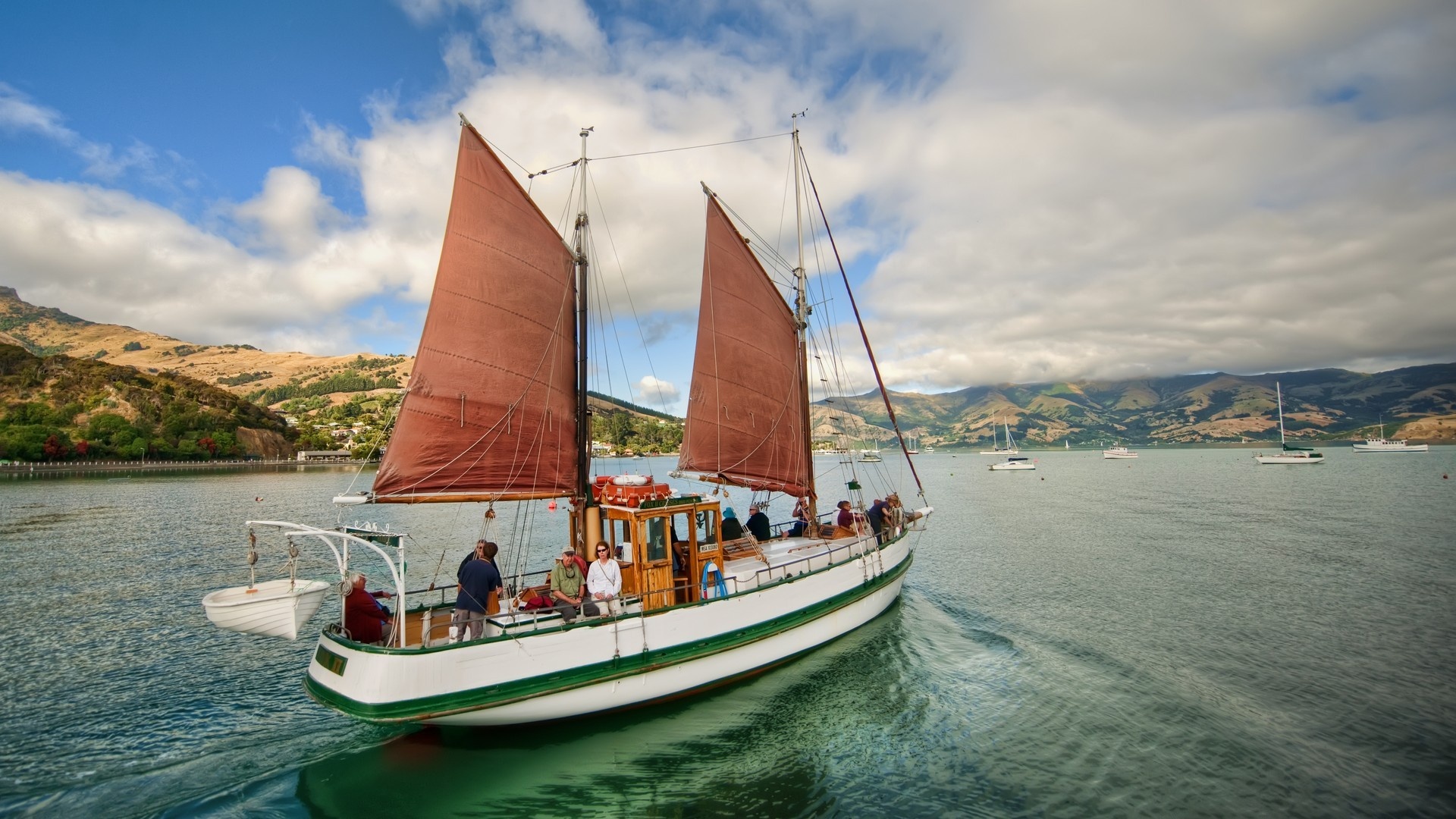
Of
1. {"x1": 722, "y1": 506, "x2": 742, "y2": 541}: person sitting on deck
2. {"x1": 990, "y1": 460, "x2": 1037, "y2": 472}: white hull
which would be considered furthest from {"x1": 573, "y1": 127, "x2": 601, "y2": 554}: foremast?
{"x1": 990, "y1": 460, "x2": 1037, "y2": 472}: white hull

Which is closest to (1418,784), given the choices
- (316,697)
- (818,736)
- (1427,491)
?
(818,736)

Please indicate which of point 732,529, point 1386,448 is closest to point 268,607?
point 732,529

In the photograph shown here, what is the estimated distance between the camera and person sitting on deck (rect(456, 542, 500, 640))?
35.1 ft

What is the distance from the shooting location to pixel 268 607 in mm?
9641

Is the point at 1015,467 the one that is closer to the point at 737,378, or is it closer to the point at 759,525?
the point at 759,525

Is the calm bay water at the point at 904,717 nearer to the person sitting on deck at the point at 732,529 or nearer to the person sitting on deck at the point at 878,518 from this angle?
the person sitting on deck at the point at 878,518

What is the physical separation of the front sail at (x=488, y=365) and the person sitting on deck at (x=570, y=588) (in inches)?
102

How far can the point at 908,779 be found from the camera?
10.6m

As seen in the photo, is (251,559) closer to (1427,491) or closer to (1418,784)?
(1418,784)

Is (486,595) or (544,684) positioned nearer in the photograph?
(544,684)

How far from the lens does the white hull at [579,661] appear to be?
32.4 feet

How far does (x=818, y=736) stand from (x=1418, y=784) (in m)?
9.75

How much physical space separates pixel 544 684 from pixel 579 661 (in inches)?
28.0

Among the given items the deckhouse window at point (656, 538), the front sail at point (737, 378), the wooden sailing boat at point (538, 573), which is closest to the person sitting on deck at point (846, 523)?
the front sail at point (737, 378)
